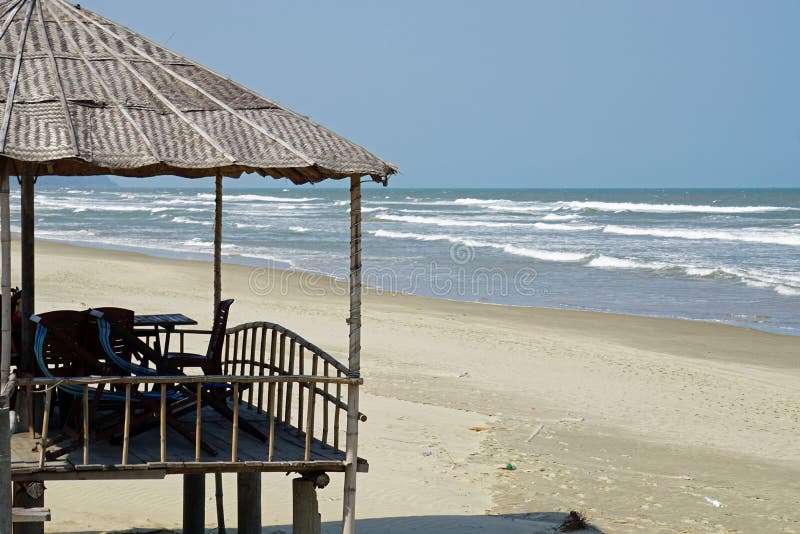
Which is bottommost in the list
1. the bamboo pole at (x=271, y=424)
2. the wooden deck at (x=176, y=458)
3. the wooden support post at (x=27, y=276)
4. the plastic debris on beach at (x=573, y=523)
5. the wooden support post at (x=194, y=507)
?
the plastic debris on beach at (x=573, y=523)

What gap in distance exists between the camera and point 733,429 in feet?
38.1

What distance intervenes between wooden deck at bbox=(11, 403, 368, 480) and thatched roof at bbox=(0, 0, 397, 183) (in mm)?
1691

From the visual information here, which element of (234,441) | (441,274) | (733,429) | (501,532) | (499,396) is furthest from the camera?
(441,274)

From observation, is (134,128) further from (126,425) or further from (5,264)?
(126,425)

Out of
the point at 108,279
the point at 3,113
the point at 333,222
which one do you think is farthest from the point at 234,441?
the point at 333,222

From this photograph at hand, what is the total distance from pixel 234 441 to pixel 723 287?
21.5 m

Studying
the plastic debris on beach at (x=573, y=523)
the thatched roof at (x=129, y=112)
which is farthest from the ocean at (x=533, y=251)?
the thatched roof at (x=129, y=112)

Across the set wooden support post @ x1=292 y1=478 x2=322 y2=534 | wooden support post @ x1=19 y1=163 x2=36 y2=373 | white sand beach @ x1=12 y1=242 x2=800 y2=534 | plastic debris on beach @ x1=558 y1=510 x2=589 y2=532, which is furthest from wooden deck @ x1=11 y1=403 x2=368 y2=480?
plastic debris on beach @ x1=558 y1=510 x2=589 y2=532

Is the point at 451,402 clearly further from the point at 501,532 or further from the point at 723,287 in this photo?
the point at 723,287

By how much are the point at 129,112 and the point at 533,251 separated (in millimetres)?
28707

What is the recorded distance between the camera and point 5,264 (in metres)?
5.28

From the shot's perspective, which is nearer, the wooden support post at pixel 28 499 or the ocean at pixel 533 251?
the wooden support post at pixel 28 499

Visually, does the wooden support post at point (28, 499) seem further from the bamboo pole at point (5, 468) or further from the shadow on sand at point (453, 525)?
the shadow on sand at point (453, 525)

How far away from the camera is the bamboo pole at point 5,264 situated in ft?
16.9
